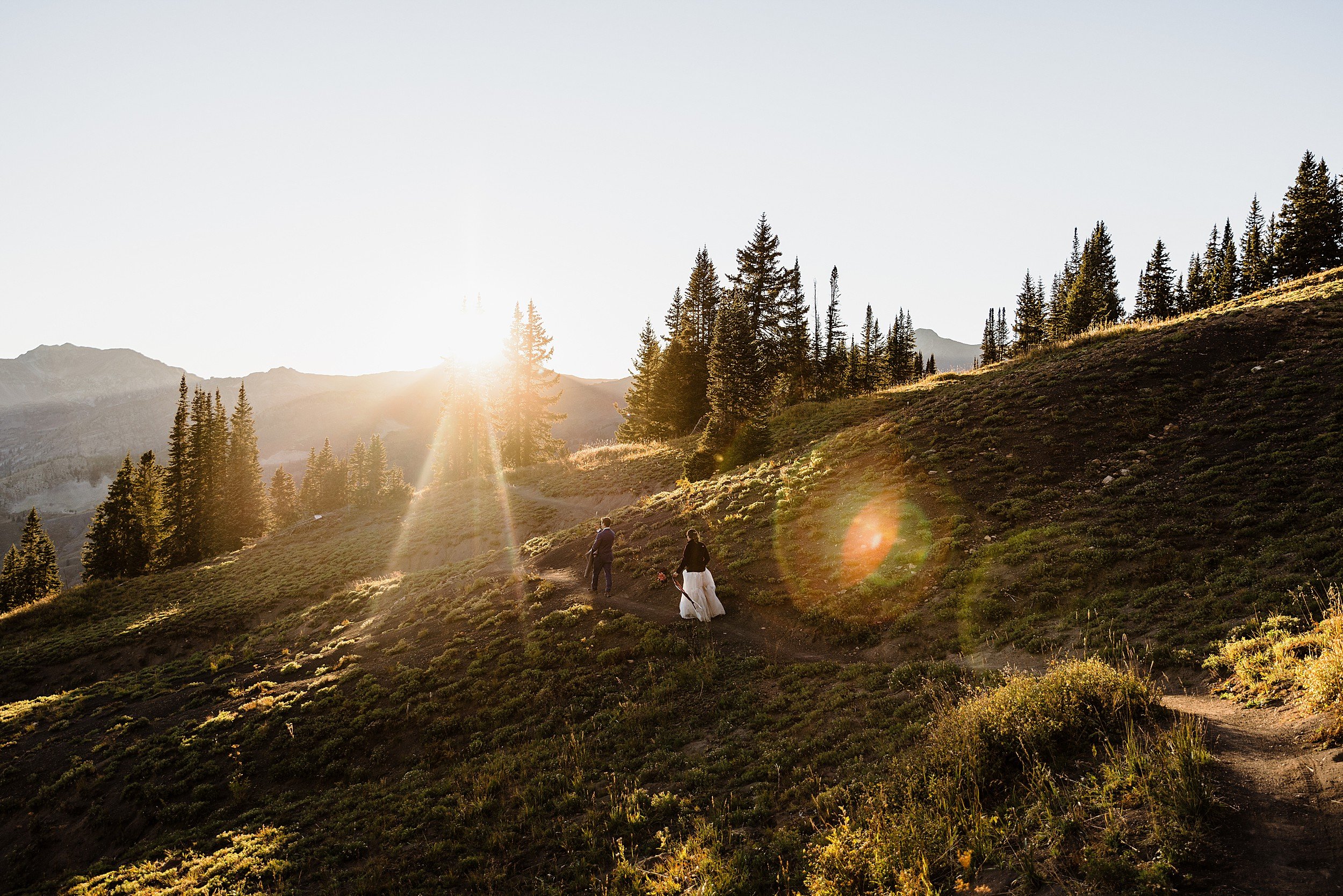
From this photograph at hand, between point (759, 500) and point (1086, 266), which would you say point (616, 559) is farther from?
point (1086, 266)

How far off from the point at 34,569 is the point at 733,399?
6777cm

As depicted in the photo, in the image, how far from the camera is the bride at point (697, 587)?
15.8 metres

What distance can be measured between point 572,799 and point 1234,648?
1035cm

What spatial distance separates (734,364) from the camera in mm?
39344

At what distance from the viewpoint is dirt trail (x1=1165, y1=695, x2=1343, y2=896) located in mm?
4074

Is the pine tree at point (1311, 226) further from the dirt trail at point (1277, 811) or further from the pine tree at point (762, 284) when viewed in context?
the dirt trail at point (1277, 811)

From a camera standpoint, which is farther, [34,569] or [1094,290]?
[1094,290]

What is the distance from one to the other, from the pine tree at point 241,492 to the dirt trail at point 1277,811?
230 feet

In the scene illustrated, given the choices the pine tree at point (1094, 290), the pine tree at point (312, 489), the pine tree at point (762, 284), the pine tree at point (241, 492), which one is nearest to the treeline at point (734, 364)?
the pine tree at point (762, 284)

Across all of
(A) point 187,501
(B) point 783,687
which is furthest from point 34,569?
(B) point 783,687

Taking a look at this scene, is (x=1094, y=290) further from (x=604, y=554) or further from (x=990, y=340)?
(x=604, y=554)

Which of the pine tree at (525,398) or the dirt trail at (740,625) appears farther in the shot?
the pine tree at (525,398)

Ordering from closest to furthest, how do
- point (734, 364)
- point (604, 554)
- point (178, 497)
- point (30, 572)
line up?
point (604, 554) < point (734, 364) < point (30, 572) < point (178, 497)

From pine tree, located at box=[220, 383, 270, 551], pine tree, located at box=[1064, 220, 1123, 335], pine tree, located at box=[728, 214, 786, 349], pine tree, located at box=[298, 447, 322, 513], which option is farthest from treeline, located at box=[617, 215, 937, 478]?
pine tree, located at box=[298, 447, 322, 513]
